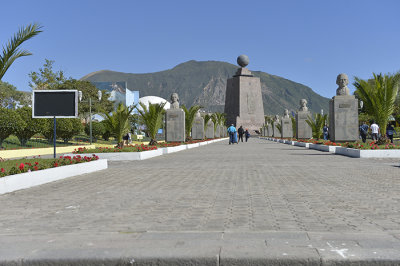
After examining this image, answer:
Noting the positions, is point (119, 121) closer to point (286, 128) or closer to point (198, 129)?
point (198, 129)

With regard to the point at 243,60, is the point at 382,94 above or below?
below

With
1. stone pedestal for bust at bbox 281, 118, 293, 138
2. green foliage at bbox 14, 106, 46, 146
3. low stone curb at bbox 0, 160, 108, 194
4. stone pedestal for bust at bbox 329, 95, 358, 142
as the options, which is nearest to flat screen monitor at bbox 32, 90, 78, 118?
low stone curb at bbox 0, 160, 108, 194

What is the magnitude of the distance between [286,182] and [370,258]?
536 centimetres

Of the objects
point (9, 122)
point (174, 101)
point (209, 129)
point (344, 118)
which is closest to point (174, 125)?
point (174, 101)

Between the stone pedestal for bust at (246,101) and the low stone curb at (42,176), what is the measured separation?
293 ft

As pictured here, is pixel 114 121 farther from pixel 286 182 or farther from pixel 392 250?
pixel 392 250

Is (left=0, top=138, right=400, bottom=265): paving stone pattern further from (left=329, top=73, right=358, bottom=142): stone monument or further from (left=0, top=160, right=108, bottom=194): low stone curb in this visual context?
(left=329, top=73, right=358, bottom=142): stone monument

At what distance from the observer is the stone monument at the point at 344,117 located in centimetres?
2230

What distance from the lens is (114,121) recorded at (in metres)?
18.7

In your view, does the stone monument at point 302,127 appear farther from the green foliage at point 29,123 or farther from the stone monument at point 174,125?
the green foliage at point 29,123

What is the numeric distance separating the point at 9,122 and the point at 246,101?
79365mm

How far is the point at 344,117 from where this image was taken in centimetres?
2234

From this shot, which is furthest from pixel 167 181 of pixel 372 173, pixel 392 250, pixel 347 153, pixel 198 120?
pixel 198 120

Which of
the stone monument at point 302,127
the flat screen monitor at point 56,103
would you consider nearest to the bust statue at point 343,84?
the stone monument at point 302,127
